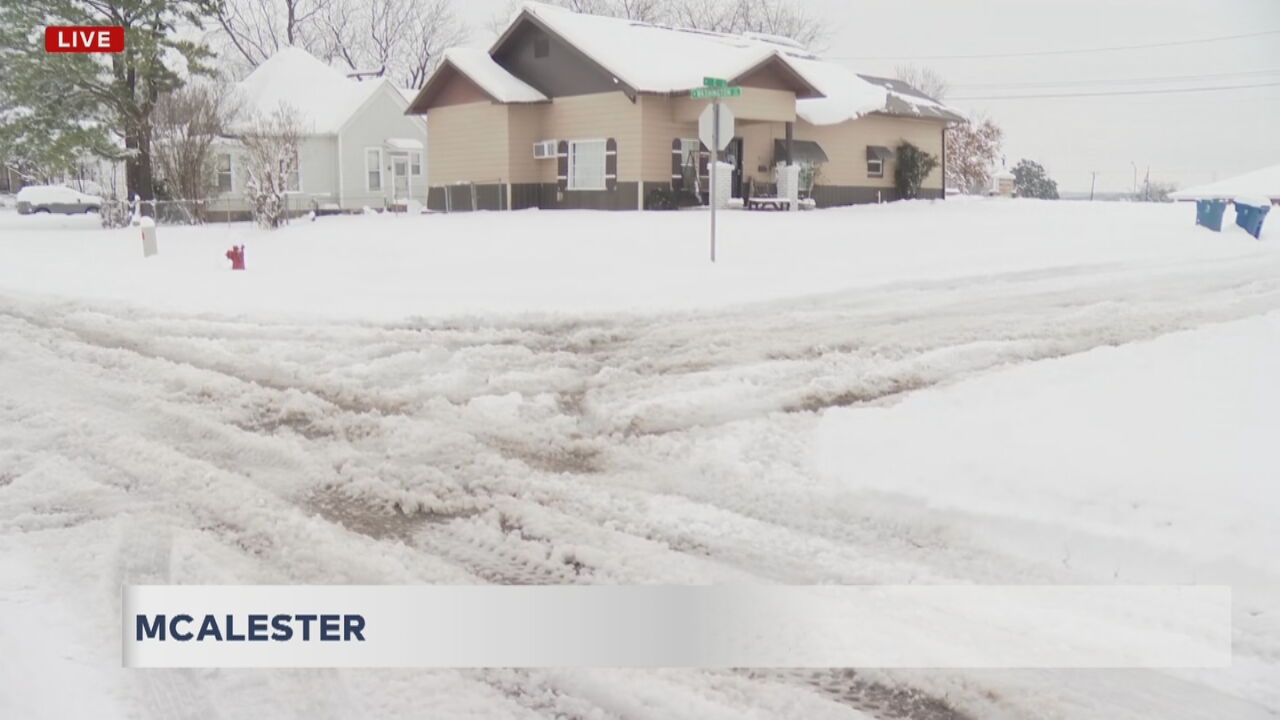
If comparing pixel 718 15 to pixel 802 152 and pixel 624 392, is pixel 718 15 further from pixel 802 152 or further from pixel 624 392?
pixel 624 392

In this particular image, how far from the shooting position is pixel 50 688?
3.61 metres

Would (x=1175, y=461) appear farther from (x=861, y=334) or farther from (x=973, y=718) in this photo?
(x=861, y=334)

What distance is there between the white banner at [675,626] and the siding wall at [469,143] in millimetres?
25540

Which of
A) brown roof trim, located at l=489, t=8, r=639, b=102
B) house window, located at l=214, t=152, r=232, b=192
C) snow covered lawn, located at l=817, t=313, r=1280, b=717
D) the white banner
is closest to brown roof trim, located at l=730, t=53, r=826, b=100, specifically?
brown roof trim, located at l=489, t=8, r=639, b=102

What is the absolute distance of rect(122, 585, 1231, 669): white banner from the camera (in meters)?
3.54

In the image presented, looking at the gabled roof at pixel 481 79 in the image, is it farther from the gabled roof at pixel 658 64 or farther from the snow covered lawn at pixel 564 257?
the snow covered lawn at pixel 564 257

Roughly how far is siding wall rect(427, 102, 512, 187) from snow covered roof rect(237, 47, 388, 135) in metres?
8.48

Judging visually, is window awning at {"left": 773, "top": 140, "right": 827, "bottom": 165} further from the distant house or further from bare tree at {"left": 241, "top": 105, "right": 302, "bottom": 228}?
bare tree at {"left": 241, "top": 105, "right": 302, "bottom": 228}

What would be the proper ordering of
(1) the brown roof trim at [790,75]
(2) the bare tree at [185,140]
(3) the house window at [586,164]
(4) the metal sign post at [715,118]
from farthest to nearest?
(2) the bare tree at [185,140]
(3) the house window at [586,164]
(1) the brown roof trim at [790,75]
(4) the metal sign post at [715,118]

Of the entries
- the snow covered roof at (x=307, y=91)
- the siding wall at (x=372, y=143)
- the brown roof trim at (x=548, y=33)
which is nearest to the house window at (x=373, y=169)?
the siding wall at (x=372, y=143)

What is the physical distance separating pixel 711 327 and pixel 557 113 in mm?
18459

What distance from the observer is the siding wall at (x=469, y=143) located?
2889 centimetres

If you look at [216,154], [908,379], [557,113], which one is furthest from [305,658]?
[216,154]

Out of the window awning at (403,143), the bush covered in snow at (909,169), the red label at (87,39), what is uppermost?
the red label at (87,39)
